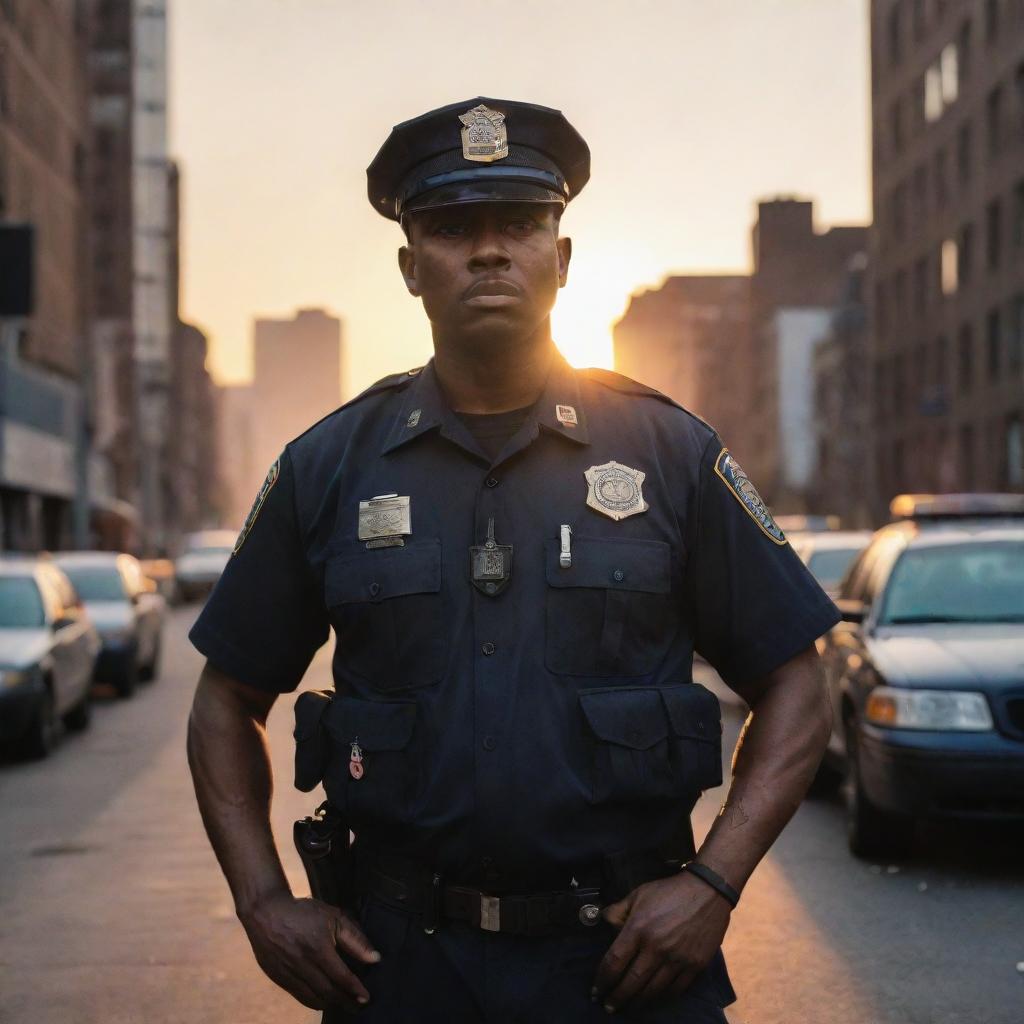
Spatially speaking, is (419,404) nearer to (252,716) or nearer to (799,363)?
(252,716)

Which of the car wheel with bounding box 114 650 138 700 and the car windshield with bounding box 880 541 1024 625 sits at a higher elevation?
the car windshield with bounding box 880 541 1024 625

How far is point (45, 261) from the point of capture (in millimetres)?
60875

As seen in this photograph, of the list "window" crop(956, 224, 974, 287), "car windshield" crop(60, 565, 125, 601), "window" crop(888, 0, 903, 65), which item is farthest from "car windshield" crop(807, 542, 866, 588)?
"window" crop(888, 0, 903, 65)

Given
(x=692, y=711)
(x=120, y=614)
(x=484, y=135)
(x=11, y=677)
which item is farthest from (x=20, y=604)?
(x=692, y=711)

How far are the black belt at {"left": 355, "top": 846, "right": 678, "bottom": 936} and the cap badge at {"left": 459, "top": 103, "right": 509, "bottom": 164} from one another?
1164mm

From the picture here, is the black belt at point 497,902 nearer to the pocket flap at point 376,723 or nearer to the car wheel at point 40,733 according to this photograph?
the pocket flap at point 376,723

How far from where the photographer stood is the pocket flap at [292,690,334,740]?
9.46 ft

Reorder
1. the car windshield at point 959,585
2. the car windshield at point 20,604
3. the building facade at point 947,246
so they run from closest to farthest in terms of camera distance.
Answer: the car windshield at point 959,585
the car windshield at point 20,604
the building facade at point 947,246

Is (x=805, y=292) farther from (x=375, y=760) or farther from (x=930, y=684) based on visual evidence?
(x=375, y=760)

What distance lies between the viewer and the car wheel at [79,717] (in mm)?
15789

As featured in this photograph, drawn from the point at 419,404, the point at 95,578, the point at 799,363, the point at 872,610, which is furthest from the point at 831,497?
the point at 419,404

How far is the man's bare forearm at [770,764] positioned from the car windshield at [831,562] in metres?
13.8

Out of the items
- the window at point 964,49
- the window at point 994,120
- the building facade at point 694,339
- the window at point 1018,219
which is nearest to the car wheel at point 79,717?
the window at point 1018,219

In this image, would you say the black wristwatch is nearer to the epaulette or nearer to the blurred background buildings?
the epaulette
